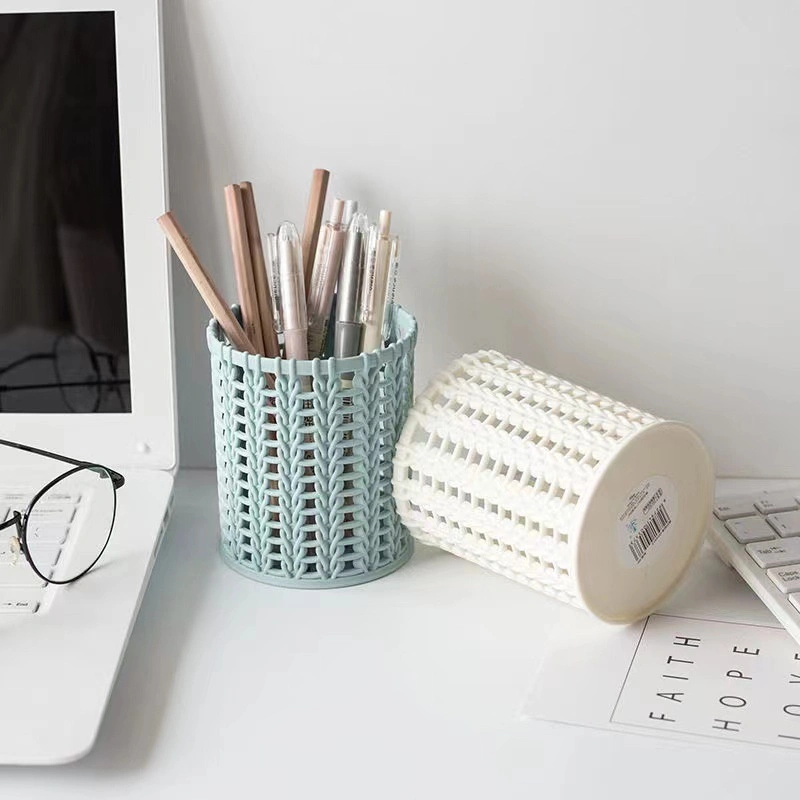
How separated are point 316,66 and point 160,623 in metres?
0.36

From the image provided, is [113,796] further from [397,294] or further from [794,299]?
[794,299]

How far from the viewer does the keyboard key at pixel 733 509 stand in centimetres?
71

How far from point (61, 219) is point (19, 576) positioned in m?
0.22

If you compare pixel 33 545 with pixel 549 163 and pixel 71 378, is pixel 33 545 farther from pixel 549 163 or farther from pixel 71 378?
pixel 549 163

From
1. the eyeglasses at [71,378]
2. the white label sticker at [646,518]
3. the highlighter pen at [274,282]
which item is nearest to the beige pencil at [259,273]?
the highlighter pen at [274,282]

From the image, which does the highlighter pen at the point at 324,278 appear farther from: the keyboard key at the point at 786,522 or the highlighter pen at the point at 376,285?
the keyboard key at the point at 786,522

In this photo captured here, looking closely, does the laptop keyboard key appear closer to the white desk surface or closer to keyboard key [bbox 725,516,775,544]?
the white desk surface

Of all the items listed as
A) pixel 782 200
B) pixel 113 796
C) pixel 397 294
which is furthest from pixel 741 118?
pixel 113 796

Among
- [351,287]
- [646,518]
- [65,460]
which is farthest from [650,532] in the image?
[65,460]

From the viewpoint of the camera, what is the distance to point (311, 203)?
723 millimetres

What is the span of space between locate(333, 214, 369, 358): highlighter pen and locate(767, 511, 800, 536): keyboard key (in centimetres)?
27

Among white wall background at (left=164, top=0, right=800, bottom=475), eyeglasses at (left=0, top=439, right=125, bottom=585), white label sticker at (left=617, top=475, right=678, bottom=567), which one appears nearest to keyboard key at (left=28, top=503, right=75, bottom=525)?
eyeglasses at (left=0, top=439, right=125, bottom=585)

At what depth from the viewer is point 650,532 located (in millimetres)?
642

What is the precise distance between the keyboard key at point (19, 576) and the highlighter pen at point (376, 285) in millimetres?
230
